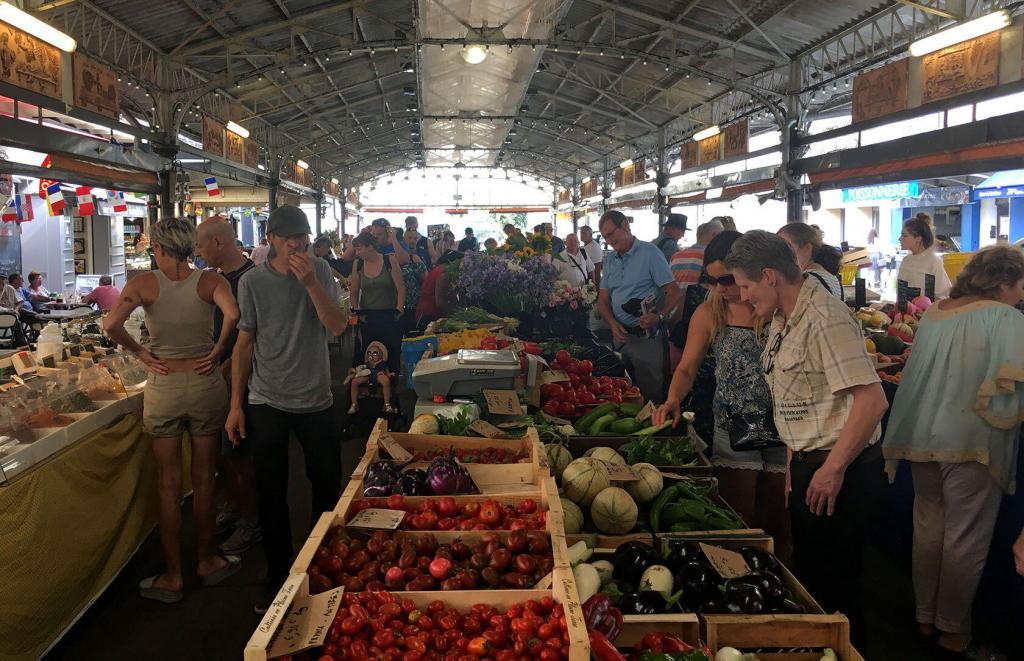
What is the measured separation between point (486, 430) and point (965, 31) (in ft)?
18.1

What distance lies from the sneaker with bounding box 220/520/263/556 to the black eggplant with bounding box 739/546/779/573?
251 cm

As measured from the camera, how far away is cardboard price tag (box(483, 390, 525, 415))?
360 cm

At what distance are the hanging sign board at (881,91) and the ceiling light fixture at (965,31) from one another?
1142mm

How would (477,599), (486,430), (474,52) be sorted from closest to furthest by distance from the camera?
(477,599) < (486,430) < (474,52)

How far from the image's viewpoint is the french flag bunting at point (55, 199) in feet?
32.8

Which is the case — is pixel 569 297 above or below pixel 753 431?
above

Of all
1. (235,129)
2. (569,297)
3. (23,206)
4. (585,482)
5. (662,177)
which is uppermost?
(235,129)

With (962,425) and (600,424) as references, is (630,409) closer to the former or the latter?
(600,424)

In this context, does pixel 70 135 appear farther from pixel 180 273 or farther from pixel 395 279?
pixel 180 273

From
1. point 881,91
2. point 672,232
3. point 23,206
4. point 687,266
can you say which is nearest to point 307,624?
point 687,266

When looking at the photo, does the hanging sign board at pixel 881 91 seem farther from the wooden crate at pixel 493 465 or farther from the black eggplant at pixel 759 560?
the black eggplant at pixel 759 560

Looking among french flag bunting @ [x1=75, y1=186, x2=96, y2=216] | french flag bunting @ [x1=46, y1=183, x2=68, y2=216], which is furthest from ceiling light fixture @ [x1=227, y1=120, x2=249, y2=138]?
french flag bunting @ [x1=46, y1=183, x2=68, y2=216]

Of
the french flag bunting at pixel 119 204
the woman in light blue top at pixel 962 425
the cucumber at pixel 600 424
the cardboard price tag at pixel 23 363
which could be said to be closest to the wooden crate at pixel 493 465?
the cucumber at pixel 600 424

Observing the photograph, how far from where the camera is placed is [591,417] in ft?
12.4
